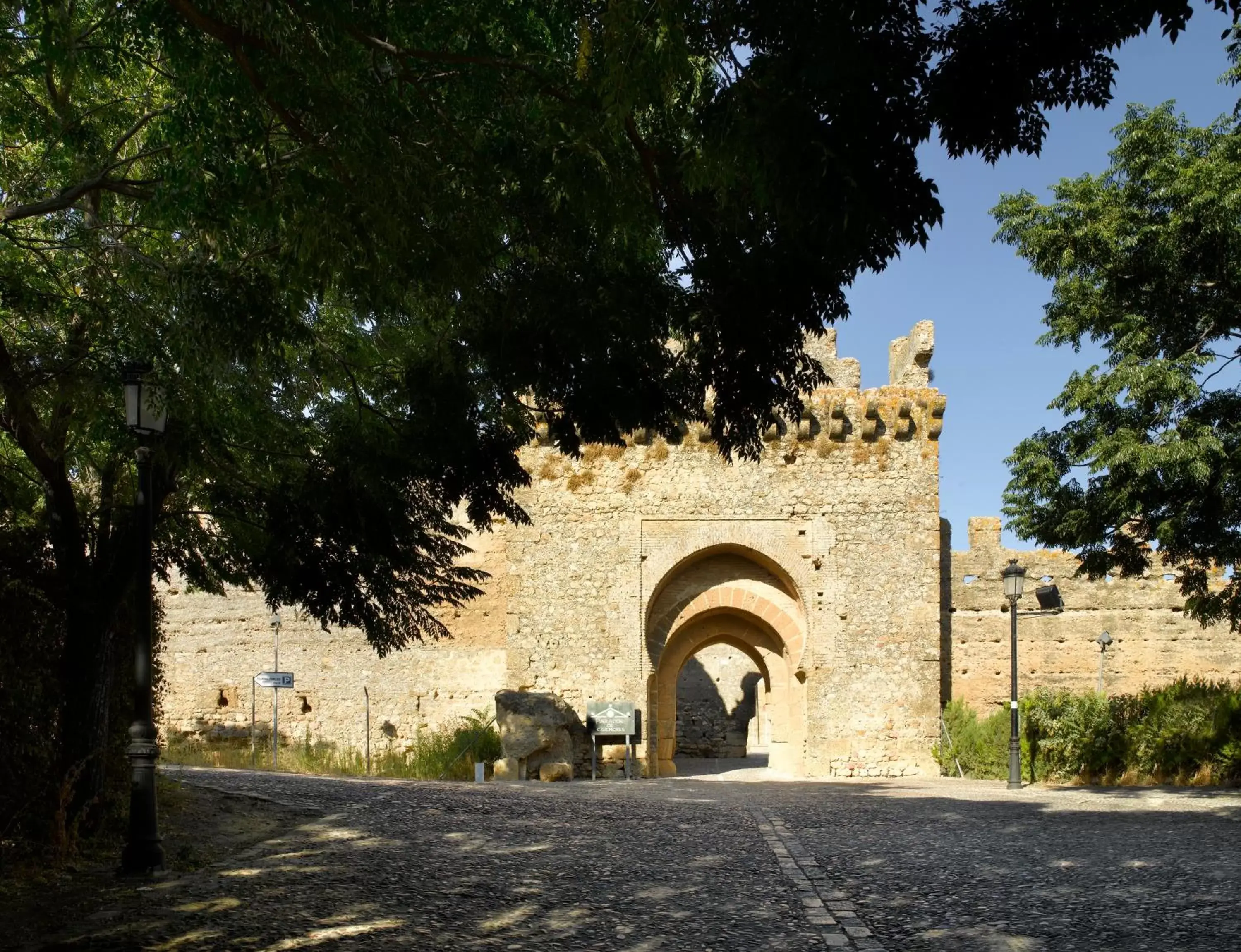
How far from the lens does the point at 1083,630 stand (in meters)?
22.0

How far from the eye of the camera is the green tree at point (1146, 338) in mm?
13805

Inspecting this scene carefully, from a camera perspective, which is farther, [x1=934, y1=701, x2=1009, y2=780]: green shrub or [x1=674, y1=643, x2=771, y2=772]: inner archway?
[x1=674, y1=643, x2=771, y2=772]: inner archway

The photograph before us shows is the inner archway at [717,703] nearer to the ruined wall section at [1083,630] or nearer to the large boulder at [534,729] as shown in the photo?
the ruined wall section at [1083,630]

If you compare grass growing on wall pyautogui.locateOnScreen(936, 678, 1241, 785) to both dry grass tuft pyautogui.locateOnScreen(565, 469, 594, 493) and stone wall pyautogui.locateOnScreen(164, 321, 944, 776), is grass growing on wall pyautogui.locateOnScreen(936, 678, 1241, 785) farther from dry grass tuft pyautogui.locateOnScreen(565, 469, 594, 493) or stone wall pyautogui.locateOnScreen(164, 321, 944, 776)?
dry grass tuft pyautogui.locateOnScreen(565, 469, 594, 493)

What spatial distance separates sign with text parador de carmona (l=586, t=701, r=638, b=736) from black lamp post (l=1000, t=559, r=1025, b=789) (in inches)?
236

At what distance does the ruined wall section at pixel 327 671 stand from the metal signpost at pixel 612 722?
6.75 ft

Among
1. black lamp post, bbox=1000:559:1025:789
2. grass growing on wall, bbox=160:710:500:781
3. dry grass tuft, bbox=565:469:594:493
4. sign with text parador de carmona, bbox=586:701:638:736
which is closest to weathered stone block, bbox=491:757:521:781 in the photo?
grass growing on wall, bbox=160:710:500:781

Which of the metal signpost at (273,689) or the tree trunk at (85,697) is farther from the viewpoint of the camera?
the metal signpost at (273,689)

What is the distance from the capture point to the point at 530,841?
982cm

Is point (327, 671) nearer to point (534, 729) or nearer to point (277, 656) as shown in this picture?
point (277, 656)

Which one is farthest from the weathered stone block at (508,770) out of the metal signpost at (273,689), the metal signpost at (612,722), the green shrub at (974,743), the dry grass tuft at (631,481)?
the green shrub at (974,743)

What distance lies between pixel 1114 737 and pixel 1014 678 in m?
1.92

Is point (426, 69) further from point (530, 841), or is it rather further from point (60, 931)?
point (530, 841)

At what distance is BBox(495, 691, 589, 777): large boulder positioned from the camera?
1861 centimetres
